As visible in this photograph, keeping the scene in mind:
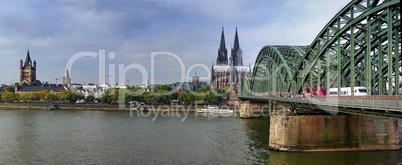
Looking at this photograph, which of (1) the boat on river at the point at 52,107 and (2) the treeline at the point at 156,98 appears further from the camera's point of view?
(2) the treeline at the point at 156,98

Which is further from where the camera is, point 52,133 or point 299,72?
point 299,72

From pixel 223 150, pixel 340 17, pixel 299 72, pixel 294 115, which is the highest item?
pixel 340 17

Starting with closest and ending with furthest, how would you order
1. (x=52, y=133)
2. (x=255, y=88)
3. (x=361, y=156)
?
(x=361, y=156) → (x=52, y=133) → (x=255, y=88)

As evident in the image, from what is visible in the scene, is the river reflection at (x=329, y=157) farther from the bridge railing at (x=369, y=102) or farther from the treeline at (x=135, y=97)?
the treeline at (x=135, y=97)

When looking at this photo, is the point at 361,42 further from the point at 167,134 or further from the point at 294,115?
the point at 167,134

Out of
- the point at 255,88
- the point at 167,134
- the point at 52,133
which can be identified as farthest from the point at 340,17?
the point at 255,88

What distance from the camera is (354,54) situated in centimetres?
4016

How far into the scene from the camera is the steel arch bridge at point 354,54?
32787mm

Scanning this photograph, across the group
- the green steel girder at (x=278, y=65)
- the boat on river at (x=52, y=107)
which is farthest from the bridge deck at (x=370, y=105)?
the boat on river at (x=52, y=107)

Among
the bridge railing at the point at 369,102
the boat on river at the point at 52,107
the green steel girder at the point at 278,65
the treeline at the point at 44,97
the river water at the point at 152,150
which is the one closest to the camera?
the bridge railing at the point at 369,102

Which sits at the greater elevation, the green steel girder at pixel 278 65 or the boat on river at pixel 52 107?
the green steel girder at pixel 278 65

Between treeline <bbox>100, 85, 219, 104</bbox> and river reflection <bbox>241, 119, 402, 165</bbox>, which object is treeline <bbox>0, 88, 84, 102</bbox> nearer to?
treeline <bbox>100, 85, 219, 104</bbox>

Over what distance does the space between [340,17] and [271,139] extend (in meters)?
14.2

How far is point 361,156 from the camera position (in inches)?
1489
